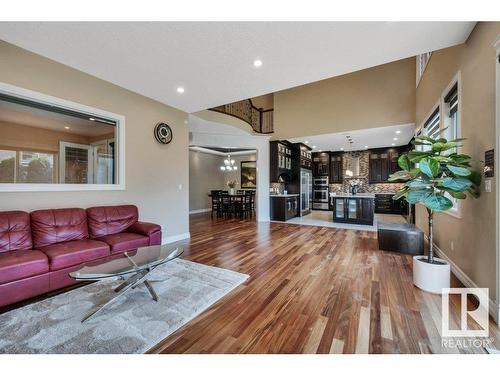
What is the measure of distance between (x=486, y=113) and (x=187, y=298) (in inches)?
139

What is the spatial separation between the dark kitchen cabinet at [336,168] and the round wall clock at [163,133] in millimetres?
7707

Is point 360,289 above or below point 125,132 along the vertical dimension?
below

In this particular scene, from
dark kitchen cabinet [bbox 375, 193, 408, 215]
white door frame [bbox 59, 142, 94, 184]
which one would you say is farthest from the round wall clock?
dark kitchen cabinet [bbox 375, 193, 408, 215]

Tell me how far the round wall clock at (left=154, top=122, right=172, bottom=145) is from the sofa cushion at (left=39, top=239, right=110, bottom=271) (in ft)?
7.60

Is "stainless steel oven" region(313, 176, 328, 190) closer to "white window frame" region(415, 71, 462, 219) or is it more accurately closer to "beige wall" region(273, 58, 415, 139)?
"beige wall" region(273, 58, 415, 139)

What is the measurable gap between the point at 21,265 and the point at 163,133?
305cm

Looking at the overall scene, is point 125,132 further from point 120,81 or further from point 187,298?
point 187,298

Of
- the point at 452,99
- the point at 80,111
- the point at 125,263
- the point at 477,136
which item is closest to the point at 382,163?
the point at 452,99

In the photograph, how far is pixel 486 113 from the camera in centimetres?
210

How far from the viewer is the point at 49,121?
10.3 ft

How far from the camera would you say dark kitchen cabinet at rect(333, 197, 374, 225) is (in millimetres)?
6449

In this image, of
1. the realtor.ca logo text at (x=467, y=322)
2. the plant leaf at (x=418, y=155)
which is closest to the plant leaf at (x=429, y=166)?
the plant leaf at (x=418, y=155)
